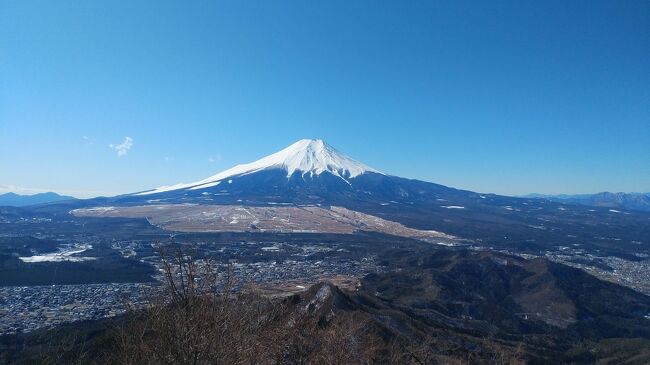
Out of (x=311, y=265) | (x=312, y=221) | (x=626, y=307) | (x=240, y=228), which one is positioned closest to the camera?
(x=626, y=307)

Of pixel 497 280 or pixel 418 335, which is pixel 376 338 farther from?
pixel 497 280

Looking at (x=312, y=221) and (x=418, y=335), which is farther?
(x=312, y=221)

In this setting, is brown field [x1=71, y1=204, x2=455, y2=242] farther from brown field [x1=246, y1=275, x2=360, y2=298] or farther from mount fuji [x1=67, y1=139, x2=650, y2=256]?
brown field [x1=246, y1=275, x2=360, y2=298]

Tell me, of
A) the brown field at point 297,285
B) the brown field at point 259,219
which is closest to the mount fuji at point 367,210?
the brown field at point 259,219

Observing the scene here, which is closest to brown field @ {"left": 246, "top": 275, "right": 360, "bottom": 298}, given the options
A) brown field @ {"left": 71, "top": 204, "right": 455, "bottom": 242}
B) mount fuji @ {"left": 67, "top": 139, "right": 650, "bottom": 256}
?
brown field @ {"left": 71, "top": 204, "right": 455, "bottom": 242}

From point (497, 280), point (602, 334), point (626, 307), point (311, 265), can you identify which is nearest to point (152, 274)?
point (311, 265)

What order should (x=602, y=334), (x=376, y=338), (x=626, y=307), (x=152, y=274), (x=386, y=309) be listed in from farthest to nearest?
(x=152, y=274)
(x=626, y=307)
(x=602, y=334)
(x=386, y=309)
(x=376, y=338)

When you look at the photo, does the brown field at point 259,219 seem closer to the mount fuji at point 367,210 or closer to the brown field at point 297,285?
the mount fuji at point 367,210

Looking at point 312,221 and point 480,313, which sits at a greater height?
point 312,221

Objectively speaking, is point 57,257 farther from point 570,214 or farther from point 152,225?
point 570,214
